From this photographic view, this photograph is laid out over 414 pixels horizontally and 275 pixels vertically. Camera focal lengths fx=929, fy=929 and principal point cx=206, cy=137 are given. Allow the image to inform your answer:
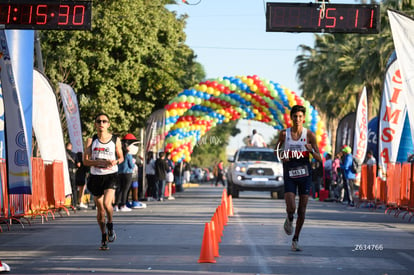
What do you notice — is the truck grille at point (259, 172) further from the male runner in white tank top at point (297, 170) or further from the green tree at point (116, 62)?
the male runner in white tank top at point (297, 170)

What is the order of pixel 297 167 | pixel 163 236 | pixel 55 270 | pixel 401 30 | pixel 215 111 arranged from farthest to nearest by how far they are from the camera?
pixel 215 111
pixel 401 30
pixel 163 236
pixel 297 167
pixel 55 270

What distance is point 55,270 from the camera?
10477 mm

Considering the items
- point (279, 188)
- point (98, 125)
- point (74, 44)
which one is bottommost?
point (279, 188)

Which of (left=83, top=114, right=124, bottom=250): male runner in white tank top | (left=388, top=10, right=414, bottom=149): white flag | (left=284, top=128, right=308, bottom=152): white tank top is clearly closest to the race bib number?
(left=284, top=128, right=308, bottom=152): white tank top

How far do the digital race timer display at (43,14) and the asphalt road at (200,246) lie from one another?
3.73m

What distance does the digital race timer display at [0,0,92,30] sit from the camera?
54.8 ft

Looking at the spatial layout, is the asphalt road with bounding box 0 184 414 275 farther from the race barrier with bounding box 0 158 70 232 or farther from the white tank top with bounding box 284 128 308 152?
the white tank top with bounding box 284 128 308 152

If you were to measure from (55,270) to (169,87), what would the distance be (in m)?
35.7

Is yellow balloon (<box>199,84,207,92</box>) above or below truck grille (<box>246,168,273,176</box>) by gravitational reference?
above

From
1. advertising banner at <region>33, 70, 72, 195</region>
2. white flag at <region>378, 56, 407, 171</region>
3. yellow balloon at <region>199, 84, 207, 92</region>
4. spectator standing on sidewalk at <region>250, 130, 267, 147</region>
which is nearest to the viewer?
advertising banner at <region>33, 70, 72, 195</region>

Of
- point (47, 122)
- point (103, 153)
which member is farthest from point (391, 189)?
point (103, 153)

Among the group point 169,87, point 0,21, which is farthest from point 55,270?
point 169,87

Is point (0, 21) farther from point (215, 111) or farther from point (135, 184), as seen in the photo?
point (215, 111)

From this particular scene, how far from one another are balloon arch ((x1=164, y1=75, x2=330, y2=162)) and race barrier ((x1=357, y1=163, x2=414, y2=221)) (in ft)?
31.8
